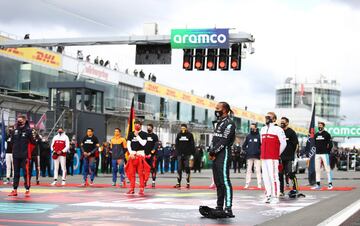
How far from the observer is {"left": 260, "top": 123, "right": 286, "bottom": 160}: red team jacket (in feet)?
39.6

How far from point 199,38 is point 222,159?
14014mm

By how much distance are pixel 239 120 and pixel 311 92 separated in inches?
4269

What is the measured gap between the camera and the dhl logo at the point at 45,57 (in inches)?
1364

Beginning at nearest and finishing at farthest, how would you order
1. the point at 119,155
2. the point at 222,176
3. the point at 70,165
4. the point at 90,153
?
the point at 222,176, the point at 119,155, the point at 90,153, the point at 70,165

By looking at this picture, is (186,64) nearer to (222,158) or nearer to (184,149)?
(184,149)

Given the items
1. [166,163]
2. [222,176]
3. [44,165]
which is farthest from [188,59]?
[222,176]

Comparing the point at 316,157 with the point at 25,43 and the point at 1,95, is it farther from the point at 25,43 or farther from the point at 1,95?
the point at 1,95

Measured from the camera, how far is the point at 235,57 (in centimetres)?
2211

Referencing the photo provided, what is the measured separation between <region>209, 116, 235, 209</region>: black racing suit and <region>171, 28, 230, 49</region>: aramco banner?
Result: 1287 cm

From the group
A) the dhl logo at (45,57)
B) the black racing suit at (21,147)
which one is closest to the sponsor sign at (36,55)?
the dhl logo at (45,57)

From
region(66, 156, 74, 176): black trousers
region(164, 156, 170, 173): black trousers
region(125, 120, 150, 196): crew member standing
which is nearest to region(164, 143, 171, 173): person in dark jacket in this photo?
region(164, 156, 170, 173): black trousers

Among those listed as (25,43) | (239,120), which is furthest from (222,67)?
(239,120)

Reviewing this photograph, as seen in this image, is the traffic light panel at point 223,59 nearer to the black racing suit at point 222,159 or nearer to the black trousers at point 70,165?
the black trousers at point 70,165

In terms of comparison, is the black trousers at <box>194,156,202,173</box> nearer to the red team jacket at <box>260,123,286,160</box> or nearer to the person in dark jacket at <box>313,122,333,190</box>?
the person in dark jacket at <box>313,122,333,190</box>
